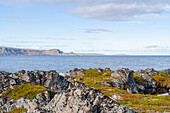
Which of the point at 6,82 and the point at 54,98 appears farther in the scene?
the point at 6,82

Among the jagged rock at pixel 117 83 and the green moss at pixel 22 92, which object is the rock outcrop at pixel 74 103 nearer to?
the green moss at pixel 22 92

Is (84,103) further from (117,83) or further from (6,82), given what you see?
(117,83)

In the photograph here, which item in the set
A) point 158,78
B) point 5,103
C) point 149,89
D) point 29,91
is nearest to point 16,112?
point 5,103

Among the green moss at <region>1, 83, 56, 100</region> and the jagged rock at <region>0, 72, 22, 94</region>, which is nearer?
the green moss at <region>1, 83, 56, 100</region>

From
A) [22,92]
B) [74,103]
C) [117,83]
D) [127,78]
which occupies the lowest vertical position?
[117,83]

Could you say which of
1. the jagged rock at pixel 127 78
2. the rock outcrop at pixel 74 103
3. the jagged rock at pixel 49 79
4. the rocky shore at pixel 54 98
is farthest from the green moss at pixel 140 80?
the rock outcrop at pixel 74 103

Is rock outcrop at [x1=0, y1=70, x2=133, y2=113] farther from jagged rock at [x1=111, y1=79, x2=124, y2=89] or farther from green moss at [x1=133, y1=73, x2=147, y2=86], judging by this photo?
green moss at [x1=133, y1=73, x2=147, y2=86]

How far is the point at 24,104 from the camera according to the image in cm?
2336

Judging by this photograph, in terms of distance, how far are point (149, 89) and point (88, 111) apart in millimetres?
60689

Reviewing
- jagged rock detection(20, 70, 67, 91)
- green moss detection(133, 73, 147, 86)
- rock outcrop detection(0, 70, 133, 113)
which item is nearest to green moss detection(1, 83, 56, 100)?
rock outcrop detection(0, 70, 133, 113)

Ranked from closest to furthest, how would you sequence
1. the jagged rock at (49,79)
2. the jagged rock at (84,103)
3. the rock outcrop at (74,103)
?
1. the jagged rock at (84,103)
2. the rock outcrop at (74,103)
3. the jagged rock at (49,79)

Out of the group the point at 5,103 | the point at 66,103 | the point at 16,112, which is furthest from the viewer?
the point at 5,103

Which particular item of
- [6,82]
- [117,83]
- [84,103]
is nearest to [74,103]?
[84,103]

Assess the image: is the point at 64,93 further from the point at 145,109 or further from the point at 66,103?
the point at 145,109
